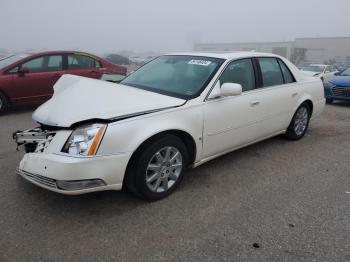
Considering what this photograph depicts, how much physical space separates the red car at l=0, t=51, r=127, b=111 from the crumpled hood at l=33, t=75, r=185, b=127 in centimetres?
408

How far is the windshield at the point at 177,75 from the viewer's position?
3.65 m

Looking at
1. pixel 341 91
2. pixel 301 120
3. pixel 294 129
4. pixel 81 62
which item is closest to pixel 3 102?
pixel 81 62

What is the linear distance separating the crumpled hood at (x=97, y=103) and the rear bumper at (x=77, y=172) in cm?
35

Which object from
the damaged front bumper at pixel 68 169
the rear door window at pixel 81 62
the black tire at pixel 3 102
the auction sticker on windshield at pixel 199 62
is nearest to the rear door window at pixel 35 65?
the rear door window at pixel 81 62

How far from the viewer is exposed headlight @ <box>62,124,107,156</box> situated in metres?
2.71

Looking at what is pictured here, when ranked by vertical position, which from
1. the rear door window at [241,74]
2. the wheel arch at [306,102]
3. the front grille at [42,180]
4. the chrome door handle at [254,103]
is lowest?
the front grille at [42,180]

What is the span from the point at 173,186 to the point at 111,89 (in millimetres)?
1246

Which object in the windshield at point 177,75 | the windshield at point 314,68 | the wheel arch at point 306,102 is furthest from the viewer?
the windshield at point 314,68

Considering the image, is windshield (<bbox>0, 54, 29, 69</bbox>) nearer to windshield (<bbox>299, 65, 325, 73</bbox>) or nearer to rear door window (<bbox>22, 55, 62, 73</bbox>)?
rear door window (<bbox>22, 55, 62, 73</bbox>)

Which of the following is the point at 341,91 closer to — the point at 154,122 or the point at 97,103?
the point at 154,122

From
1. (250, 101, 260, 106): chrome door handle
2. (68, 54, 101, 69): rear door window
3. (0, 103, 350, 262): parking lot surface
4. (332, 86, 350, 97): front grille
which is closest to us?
(0, 103, 350, 262): parking lot surface

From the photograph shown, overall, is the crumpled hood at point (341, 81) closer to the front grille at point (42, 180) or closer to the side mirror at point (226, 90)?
the side mirror at point (226, 90)

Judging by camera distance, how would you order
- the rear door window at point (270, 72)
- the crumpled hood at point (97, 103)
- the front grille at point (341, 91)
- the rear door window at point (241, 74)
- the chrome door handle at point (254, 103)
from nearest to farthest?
the crumpled hood at point (97, 103) < the rear door window at point (241, 74) < the chrome door handle at point (254, 103) < the rear door window at point (270, 72) < the front grille at point (341, 91)

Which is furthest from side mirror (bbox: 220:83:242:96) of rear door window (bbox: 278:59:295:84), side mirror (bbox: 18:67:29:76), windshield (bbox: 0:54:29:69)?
windshield (bbox: 0:54:29:69)
